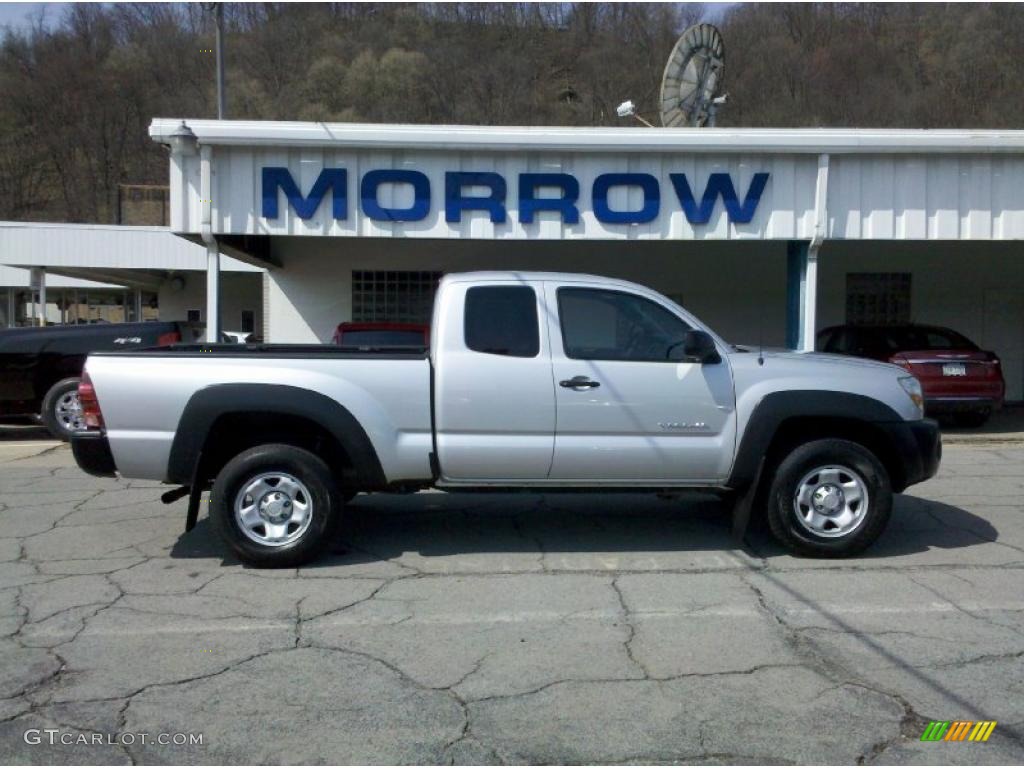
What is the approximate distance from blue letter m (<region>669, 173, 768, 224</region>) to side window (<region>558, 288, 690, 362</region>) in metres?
6.32

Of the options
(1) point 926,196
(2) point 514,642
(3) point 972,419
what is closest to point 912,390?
(2) point 514,642

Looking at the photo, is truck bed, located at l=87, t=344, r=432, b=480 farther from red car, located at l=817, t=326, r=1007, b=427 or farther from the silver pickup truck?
red car, located at l=817, t=326, r=1007, b=427

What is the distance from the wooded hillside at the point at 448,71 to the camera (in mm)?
45156

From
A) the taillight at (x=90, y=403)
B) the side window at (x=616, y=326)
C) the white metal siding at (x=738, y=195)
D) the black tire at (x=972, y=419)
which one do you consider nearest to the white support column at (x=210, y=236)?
the white metal siding at (x=738, y=195)

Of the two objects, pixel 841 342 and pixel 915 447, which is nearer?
pixel 915 447

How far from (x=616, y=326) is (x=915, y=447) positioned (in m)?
2.25

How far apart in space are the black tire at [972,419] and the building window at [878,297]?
3363mm

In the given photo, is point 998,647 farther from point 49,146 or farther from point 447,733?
point 49,146

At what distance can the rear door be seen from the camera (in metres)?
6.21

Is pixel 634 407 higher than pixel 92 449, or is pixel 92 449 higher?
pixel 634 407

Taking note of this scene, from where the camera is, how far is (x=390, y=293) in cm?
1716

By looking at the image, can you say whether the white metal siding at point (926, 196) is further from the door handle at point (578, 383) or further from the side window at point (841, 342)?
the door handle at point (578, 383)

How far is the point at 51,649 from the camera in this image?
4.86m

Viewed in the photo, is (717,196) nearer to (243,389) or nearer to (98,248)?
(243,389)
